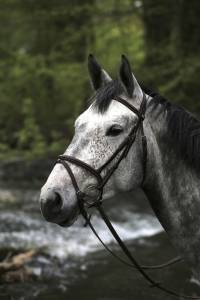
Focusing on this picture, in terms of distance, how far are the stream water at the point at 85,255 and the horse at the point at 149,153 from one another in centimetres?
Answer: 246

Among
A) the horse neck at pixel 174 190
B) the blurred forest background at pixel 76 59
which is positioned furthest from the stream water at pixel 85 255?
the blurred forest background at pixel 76 59

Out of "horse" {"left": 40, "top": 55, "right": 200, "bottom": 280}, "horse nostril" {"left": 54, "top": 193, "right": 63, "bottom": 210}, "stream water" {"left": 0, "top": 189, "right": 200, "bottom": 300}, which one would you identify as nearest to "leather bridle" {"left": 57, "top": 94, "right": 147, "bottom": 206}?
"horse" {"left": 40, "top": 55, "right": 200, "bottom": 280}

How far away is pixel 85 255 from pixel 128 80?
14.9ft

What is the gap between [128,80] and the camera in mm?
3168

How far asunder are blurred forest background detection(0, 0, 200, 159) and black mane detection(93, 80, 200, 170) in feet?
21.5

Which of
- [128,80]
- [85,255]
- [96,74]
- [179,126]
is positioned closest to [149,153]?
[179,126]

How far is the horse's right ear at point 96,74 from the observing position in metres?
3.35

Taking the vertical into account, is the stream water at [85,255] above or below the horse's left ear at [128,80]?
below

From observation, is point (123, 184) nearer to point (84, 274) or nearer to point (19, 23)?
point (84, 274)

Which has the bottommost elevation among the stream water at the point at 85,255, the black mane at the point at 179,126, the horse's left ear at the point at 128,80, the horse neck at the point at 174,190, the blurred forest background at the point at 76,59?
the stream water at the point at 85,255

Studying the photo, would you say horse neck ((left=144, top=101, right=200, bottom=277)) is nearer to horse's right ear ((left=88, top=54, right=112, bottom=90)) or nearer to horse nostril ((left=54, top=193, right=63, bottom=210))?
horse's right ear ((left=88, top=54, right=112, bottom=90))

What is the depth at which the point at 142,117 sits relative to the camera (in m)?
3.21

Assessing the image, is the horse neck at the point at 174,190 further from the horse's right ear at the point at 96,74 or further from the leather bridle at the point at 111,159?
the horse's right ear at the point at 96,74

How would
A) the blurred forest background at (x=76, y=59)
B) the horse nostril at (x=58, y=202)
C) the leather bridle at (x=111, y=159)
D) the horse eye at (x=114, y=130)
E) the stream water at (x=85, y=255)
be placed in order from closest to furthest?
1. the horse nostril at (x=58, y=202)
2. the leather bridle at (x=111, y=159)
3. the horse eye at (x=114, y=130)
4. the stream water at (x=85, y=255)
5. the blurred forest background at (x=76, y=59)
